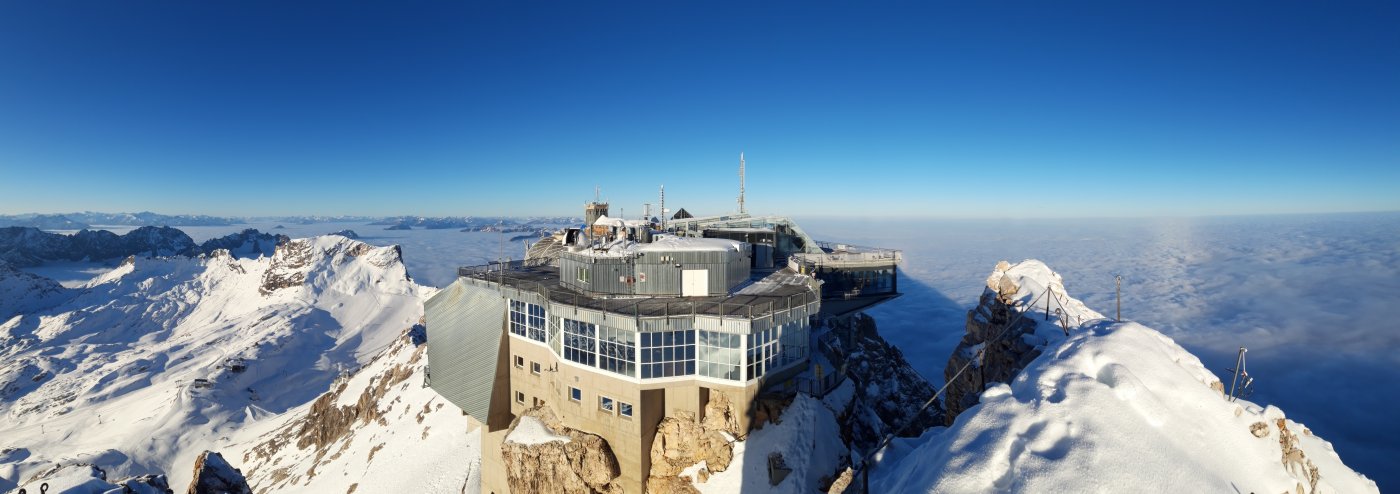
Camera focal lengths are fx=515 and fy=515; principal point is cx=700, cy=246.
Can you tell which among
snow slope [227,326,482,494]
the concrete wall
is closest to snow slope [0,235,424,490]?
snow slope [227,326,482,494]

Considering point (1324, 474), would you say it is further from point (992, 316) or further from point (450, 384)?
point (450, 384)

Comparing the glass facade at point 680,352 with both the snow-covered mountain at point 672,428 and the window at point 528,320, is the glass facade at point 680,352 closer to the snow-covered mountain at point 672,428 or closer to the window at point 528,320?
the snow-covered mountain at point 672,428

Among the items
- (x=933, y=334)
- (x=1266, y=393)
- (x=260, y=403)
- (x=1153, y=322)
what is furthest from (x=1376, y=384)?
(x=260, y=403)

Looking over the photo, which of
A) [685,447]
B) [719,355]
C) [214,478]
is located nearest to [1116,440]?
[719,355]

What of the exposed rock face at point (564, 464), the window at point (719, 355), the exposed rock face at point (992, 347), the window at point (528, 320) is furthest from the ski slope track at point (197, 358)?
the exposed rock face at point (992, 347)

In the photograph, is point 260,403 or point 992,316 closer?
point 992,316

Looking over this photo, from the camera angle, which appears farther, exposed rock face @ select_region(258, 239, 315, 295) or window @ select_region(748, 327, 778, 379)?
exposed rock face @ select_region(258, 239, 315, 295)

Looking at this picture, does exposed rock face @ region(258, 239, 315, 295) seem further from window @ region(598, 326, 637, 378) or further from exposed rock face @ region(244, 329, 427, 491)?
window @ region(598, 326, 637, 378)

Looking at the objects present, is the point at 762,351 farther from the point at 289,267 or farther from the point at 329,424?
the point at 289,267
